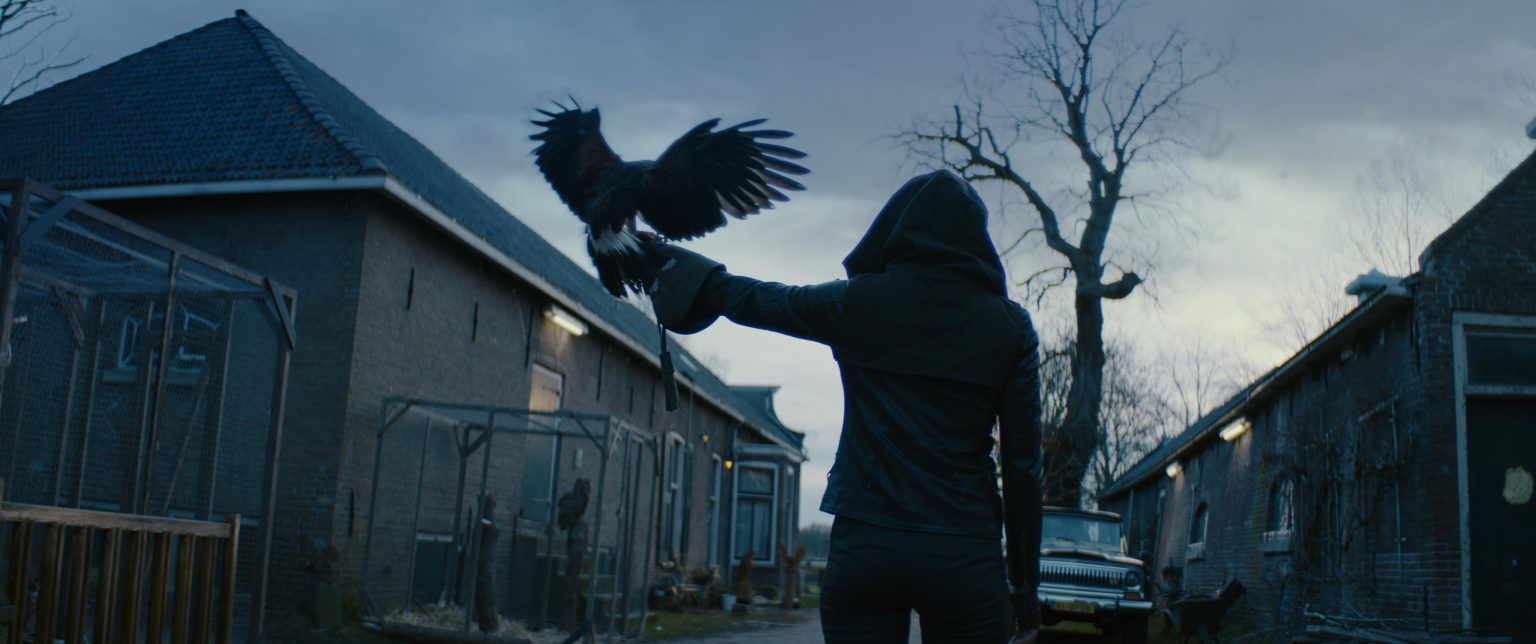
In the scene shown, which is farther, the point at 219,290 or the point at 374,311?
the point at 374,311

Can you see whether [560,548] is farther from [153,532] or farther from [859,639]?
[859,639]

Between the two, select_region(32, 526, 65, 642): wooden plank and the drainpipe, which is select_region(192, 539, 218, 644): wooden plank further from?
the drainpipe

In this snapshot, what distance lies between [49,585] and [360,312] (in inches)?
245

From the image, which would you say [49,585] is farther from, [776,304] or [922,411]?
[922,411]

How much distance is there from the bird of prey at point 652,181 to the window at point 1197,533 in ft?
64.7

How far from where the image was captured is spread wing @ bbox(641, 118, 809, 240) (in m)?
3.40

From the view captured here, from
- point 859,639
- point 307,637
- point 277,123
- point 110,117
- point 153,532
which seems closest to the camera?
point 859,639

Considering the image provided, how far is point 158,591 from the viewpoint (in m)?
6.67

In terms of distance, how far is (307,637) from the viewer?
11.0 m

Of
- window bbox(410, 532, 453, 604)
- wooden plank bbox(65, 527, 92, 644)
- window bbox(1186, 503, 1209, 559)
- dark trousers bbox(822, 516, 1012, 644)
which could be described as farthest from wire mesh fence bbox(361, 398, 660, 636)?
window bbox(1186, 503, 1209, 559)

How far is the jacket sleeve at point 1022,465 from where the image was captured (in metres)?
2.99

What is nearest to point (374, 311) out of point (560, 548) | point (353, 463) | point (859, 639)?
point (353, 463)

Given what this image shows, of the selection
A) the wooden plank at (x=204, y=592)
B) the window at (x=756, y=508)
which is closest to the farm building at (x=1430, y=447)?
the wooden plank at (x=204, y=592)

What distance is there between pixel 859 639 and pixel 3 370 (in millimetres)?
6063
